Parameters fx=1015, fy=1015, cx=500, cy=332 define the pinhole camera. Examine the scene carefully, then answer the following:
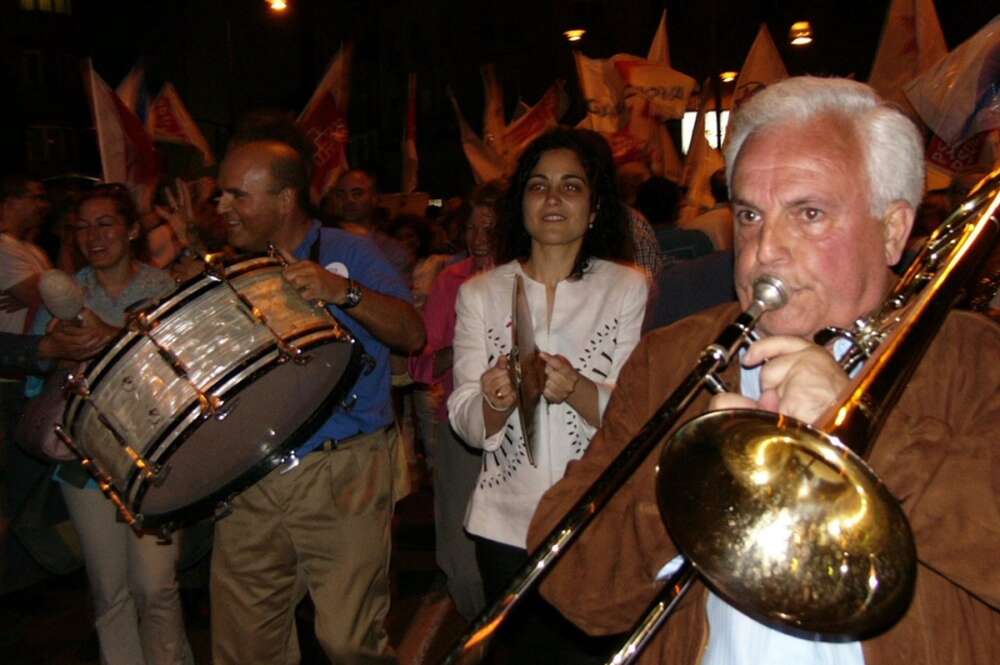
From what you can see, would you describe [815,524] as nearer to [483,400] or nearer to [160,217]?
[483,400]

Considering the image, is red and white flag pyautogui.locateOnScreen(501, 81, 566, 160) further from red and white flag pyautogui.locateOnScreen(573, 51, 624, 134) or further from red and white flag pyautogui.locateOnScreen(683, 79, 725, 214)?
red and white flag pyautogui.locateOnScreen(683, 79, 725, 214)

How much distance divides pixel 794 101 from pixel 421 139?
3415 centimetres

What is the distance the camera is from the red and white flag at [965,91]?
436 centimetres

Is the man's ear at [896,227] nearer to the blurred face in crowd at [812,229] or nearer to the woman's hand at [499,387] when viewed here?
the blurred face in crowd at [812,229]

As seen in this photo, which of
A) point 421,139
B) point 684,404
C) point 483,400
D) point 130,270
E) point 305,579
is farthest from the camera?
point 421,139

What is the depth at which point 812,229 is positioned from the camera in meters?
1.92

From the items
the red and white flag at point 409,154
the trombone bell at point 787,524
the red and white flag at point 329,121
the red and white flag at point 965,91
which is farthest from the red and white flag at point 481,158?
the trombone bell at point 787,524

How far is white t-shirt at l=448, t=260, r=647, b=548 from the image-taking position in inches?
127

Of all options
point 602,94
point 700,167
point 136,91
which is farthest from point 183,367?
point 602,94

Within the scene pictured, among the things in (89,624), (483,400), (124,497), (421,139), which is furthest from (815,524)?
(421,139)

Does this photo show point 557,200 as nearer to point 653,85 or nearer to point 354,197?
point 354,197

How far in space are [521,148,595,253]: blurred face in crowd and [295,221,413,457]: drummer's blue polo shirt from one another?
0.71m

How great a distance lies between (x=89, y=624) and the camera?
224 inches

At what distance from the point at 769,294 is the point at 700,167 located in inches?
331
